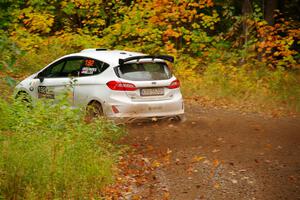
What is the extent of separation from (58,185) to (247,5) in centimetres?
1513

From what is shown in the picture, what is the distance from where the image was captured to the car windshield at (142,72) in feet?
34.6

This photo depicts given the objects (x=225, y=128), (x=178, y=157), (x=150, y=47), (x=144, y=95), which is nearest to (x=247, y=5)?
(x=150, y=47)

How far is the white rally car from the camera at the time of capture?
34.1 feet

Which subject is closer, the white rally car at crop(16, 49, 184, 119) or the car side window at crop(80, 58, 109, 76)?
the white rally car at crop(16, 49, 184, 119)

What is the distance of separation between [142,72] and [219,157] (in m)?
2.50

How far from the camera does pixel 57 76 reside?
460 inches

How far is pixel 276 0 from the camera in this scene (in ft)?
67.2

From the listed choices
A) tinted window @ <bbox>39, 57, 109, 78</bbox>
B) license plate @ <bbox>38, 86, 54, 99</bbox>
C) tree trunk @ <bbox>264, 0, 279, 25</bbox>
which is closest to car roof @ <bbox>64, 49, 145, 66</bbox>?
tinted window @ <bbox>39, 57, 109, 78</bbox>

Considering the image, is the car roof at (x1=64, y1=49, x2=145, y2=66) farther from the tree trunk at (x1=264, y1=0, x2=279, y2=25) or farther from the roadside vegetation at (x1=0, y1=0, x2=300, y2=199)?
the tree trunk at (x1=264, y1=0, x2=279, y2=25)

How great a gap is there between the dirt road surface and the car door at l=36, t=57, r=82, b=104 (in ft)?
5.70

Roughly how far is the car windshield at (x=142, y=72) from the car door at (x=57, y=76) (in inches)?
50.8

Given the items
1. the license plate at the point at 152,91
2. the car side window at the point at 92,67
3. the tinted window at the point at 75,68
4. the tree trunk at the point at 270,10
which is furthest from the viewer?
the tree trunk at the point at 270,10

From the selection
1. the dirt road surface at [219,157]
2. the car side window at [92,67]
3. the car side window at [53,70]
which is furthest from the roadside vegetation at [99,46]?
the car side window at [92,67]

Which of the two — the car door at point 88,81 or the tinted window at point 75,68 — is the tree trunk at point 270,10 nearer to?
the tinted window at point 75,68
